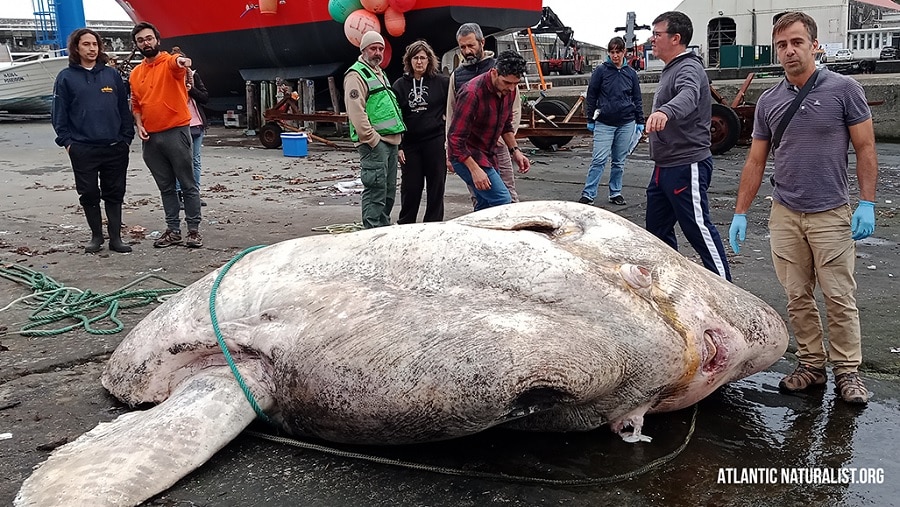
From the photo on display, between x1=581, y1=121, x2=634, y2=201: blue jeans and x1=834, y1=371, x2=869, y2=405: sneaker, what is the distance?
5.78 m

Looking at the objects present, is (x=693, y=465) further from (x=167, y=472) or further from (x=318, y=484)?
(x=167, y=472)

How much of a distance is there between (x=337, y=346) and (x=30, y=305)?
3.35 m

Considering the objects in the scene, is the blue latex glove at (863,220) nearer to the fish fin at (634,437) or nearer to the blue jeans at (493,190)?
the fish fin at (634,437)

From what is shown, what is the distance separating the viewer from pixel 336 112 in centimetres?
1750

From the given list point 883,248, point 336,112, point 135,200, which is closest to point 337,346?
point 883,248

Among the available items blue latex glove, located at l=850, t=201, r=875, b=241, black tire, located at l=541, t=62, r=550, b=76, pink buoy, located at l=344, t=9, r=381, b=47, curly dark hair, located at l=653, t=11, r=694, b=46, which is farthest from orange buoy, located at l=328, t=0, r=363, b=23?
black tire, located at l=541, t=62, r=550, b=76

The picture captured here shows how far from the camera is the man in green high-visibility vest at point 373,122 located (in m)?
6.33

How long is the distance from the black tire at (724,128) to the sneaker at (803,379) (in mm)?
10308

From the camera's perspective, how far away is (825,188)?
3.74 meters

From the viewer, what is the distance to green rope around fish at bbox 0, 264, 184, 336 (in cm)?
482

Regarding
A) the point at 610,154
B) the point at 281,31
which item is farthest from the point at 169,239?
Result: the point at 281,31

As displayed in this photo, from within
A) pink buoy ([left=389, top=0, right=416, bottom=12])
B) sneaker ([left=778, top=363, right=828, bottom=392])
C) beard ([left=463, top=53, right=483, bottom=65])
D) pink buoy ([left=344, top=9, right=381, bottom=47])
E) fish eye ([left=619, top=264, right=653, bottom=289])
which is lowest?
sneaker ([left=778, top=363, right=828, bottom=392])

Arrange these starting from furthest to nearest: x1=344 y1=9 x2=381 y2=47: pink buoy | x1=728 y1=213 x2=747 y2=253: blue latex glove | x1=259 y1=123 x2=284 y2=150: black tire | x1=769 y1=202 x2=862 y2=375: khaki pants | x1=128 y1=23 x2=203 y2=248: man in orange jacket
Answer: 1. x1=259 y1=123 x2=284 y2=150: black tire
2. x1=344 y1=9 x2=381 y2=47: pink buoy
3. x1=128 y1=23 x2=203 y2=248: man in orange jacket
4. x1=728 y1=213 x2=747 y2=253: blue latex glove
5. x1=769 y1=202 x2=862 y2=375: khaki pants

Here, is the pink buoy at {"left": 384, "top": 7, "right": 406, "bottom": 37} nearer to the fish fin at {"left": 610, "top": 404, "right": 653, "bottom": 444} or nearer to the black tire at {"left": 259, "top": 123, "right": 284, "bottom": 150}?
the black tire at {"left": 259, "top": 123, "right": 284, "bottom": 150}
